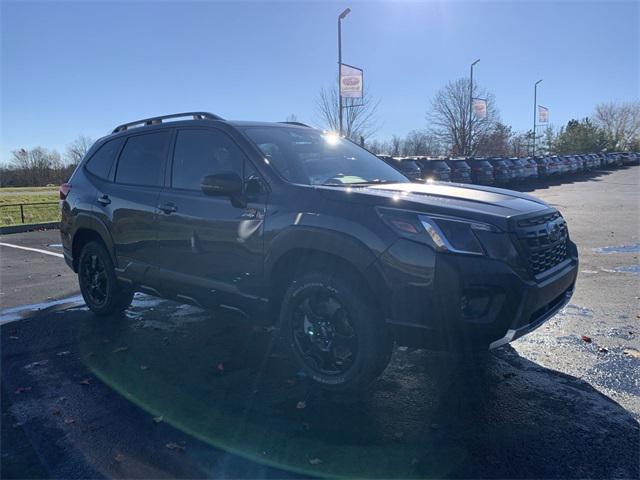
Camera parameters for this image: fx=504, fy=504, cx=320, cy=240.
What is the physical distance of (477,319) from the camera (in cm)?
297

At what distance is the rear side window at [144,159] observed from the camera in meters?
4.68

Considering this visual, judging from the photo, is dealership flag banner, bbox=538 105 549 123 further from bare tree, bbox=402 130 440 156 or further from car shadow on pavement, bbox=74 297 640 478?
car shadow on pavement, bbox=74 297 640 478

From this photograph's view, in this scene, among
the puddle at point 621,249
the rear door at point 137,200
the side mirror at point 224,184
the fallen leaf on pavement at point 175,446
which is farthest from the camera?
the puddle at point 621,249

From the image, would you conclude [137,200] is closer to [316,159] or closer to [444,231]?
[316,159]

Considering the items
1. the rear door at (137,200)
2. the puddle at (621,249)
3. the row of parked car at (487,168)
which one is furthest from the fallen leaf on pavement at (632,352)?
the row of parked car at (487,168)

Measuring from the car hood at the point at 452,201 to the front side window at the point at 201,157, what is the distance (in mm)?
986

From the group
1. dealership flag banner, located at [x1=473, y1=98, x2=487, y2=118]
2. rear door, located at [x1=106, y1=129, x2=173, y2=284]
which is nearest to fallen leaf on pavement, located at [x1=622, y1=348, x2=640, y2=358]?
rear door, located at [x1=106, y1=129, x2=173, y2=284]

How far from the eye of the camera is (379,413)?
329 cm

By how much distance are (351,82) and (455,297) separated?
971 inches

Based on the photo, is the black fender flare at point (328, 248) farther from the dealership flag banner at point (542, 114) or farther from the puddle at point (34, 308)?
the dealership flag banner at point (542, 114)

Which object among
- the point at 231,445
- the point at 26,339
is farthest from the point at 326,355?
the point at 26,339

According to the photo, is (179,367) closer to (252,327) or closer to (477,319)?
(252,327)

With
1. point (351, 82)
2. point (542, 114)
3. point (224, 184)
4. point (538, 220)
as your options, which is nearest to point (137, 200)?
point (224, 184)

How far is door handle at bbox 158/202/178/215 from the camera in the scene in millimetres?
4328
